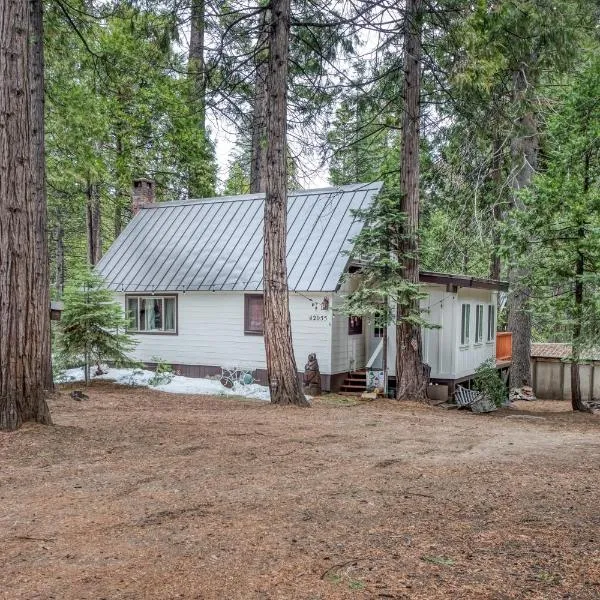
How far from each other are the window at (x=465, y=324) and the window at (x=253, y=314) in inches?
208

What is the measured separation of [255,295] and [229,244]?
2361 mm

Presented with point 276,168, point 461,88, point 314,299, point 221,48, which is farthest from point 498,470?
point 221,48

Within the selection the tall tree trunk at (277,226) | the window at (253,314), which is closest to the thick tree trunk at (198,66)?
the tall tree trunk at (277,226)

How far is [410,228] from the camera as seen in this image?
482 inches

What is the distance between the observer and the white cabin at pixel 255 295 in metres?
13.8

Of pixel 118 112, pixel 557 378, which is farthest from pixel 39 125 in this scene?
pixel 557 378

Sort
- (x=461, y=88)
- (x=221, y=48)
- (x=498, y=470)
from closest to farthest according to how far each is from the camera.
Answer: (x=498, y=470) < (x=461, y=88) < (x=221, y=48)

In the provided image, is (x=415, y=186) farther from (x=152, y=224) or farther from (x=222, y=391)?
(x=152, y=224)

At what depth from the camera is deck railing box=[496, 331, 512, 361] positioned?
18.5 metres

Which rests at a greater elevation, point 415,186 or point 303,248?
point 415,186

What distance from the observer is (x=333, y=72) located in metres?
11.8

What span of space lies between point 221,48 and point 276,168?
2.90 m

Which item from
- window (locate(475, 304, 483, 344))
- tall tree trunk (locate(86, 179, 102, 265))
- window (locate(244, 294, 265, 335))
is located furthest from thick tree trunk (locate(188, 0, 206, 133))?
window (locate(475, 304, 483, 344))

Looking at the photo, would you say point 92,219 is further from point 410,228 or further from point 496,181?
point 496,181
